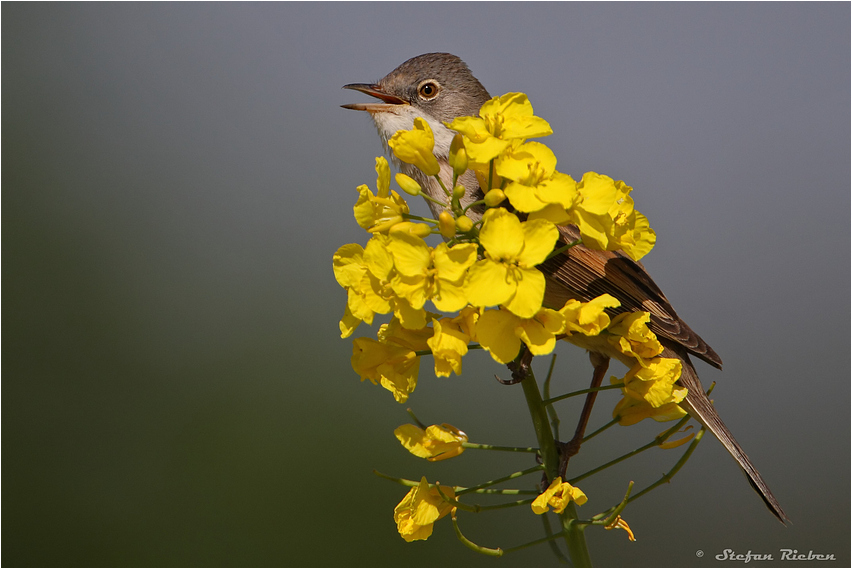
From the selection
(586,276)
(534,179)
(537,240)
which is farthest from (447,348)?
(586,276)

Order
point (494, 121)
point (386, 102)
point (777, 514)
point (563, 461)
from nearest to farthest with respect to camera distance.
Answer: point (494, 121)
point (563, 461)
point (777, 514)
point (386, 102)

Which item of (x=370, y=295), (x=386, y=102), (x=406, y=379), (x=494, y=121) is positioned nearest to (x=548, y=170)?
(x=494, y=121)

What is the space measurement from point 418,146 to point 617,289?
1488 mm

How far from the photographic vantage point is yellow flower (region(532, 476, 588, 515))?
177cm

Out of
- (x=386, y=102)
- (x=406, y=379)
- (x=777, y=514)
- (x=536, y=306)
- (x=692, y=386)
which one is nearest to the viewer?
(x=536, y=306)

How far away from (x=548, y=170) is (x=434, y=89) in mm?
2438

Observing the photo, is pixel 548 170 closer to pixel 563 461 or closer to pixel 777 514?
pixel 563 461

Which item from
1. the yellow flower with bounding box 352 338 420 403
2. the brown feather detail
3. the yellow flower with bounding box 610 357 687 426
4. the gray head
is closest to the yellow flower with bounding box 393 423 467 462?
the yellow flower with bounding box 352 338 420 403

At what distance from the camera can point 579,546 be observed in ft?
6.18

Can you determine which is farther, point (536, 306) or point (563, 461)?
point (563, 461)

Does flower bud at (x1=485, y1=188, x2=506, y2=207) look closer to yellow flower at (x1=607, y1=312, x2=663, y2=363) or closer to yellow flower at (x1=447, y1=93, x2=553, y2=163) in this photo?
yellow flower at (x1=447, y1=93, x2=553, y2=163)

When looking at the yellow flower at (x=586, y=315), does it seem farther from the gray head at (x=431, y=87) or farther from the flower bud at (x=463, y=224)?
the gray head at (x=431, y=87)

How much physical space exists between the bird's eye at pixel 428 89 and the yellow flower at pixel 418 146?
2.13 metres

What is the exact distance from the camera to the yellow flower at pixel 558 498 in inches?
69.7
